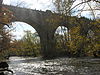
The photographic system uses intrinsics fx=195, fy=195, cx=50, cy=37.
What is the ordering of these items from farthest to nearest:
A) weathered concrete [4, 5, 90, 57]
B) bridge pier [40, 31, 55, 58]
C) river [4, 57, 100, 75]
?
bridge pier [40, 31, 55, 58] → weathered concrete [4, 5, 90, 57] → river [4, 57, 100, 75]

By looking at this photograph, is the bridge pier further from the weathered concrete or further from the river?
the river

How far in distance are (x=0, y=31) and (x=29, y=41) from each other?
57.4 meters

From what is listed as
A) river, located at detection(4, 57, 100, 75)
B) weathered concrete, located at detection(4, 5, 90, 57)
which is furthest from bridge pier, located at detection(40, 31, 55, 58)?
river, located at detection(4, 57, 100, 75)

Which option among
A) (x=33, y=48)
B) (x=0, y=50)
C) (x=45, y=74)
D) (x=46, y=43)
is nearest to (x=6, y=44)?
(x=0, y=50)

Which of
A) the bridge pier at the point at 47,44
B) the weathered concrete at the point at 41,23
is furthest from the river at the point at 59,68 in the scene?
the bridge pier at the point at 47,44

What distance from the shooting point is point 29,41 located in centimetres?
7175

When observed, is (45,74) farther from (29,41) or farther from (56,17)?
(29,41)

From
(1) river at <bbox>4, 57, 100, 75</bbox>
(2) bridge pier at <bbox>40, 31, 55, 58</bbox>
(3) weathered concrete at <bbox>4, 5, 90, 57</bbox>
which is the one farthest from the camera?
(2) bridge pier at <bbox>40, 31, 55, 58</bbox>

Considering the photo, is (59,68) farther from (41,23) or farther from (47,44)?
(47,44)

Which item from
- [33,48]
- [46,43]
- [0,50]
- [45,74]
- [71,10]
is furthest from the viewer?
[33,48]

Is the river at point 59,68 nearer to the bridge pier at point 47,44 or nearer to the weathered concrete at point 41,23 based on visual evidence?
the weathered concrete at point 41,23

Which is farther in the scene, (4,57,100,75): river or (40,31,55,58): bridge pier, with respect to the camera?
(40,31,55,58): bridge pier

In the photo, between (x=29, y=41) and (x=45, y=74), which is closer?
(x=45, y=74)

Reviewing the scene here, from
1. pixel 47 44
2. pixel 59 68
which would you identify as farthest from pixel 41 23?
pixel 59 68
